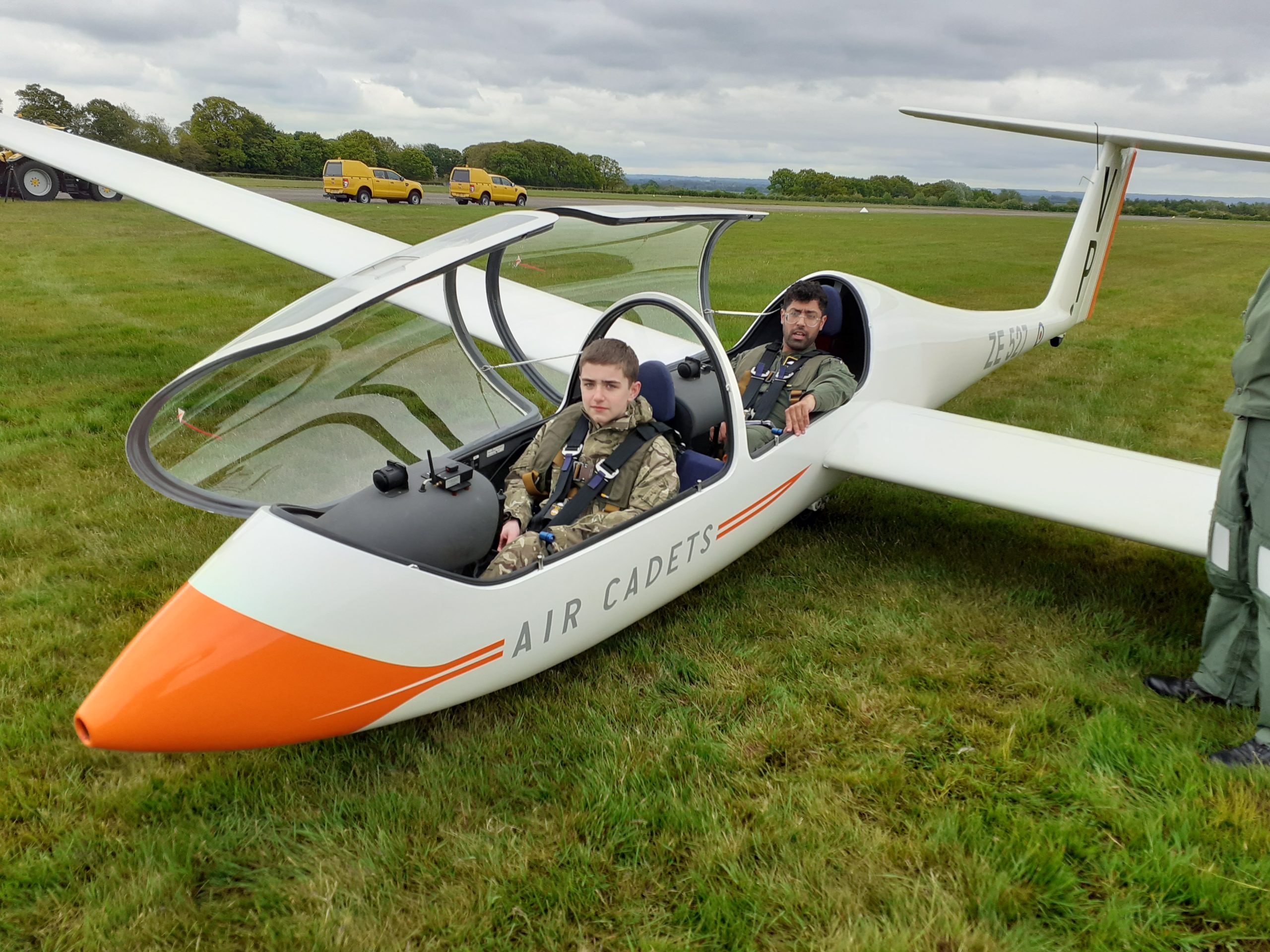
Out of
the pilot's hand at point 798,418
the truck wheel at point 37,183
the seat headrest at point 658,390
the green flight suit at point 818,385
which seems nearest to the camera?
the seat headrest at point 658,390

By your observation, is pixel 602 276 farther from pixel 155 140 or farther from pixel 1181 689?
pixel 155 140

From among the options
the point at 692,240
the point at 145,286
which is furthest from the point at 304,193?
the point at 692,240

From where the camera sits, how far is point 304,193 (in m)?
34.5

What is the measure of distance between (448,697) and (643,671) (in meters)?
1.00

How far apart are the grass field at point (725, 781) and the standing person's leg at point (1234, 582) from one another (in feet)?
0.54

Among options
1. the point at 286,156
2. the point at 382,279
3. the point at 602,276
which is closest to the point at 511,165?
the point at 286,156

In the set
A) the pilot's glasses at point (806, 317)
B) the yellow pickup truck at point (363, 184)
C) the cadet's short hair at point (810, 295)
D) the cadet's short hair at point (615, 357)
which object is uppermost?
the yellow pickup truck at point (363, 184)

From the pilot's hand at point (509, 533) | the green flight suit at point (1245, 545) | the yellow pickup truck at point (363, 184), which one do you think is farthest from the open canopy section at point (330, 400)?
the yellow pickup truck at point (363, 184)

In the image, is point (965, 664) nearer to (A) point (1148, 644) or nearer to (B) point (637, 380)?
(A) point (1148, 644)

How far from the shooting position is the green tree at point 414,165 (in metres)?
54.3

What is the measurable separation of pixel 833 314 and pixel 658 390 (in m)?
1.76

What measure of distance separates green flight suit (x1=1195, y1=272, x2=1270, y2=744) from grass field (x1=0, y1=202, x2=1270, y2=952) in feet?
0.64

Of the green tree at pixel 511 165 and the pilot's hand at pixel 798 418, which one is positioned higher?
the green tree at pixel 511 165

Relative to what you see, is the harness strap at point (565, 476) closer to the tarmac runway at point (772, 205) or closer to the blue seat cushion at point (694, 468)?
the blue seat cushion at point (694, 468)
